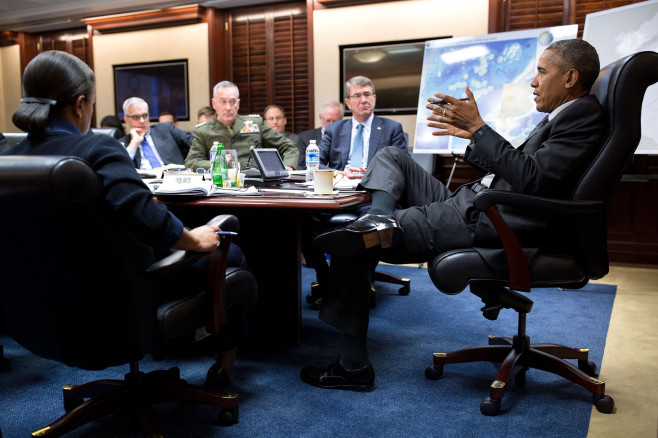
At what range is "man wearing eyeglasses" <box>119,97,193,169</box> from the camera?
430 cm

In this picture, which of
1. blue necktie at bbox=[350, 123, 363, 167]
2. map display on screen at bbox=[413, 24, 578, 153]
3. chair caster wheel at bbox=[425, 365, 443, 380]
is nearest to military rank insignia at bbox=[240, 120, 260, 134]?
blue necktie at bbox=[350, 123, 363, 167]

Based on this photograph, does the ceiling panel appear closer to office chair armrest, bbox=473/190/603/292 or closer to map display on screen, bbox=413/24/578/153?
map display on screen, bbox=413/24/578/153

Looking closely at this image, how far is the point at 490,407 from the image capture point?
72.3 inches

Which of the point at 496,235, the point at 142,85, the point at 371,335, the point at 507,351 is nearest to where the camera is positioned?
the point at 496,235

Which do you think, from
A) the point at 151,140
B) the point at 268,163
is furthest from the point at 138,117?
the point at 268,163

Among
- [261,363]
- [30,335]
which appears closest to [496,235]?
[261,363]

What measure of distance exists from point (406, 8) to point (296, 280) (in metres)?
3.80

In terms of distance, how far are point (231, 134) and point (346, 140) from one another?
84 centimetres

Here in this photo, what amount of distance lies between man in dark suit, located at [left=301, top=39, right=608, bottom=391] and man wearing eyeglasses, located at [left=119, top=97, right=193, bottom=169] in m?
2.69

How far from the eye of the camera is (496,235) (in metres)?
1.91

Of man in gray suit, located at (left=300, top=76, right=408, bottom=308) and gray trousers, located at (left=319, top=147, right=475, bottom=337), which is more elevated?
man in gray suit, located at (left=300, top=76, right=408, bottom=308)

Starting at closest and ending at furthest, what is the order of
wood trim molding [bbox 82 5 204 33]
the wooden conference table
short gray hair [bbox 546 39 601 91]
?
short gray hair [bbox 546 39 601 91], the wooden conference table, wood trim molding [bbox 82 5 204 33]

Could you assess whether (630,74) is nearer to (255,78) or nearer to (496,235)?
(496,235)

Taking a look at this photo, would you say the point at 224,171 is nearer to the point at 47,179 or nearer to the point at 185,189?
the point at 185,189
